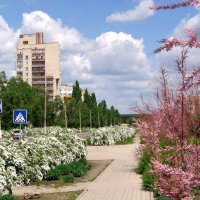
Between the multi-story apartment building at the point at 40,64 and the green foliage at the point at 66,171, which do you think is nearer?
the green foliage at the point at 66,171

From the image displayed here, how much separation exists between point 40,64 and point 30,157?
135m

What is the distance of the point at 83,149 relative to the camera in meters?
22.3

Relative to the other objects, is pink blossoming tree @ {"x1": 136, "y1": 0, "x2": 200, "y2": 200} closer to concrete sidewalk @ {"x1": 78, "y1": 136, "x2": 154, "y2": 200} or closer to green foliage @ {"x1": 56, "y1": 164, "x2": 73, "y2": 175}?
concrete sidewalk @ {"x1": 78, "y1": 136, "x2": 154, "y2": 200}

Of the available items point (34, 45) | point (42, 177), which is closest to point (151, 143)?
point (42, 177)

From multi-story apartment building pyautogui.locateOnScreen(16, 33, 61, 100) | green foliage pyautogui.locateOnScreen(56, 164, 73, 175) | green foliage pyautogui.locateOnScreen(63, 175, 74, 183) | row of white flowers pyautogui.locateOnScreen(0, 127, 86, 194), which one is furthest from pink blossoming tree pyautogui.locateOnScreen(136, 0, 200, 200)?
multi-story apartment building pyautogui.locateOnScreen(16, 33, 61, 100)

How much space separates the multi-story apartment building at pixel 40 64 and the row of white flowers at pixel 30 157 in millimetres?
125737

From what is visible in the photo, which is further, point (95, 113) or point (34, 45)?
point (34, 45)

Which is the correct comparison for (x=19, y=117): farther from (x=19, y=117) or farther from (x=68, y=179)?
(x=68, y=179)

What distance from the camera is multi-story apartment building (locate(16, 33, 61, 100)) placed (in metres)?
146

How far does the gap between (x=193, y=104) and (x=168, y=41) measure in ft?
6.22

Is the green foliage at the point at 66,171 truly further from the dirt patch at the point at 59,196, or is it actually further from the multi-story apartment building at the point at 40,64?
the multi-story apartment building at the point at 40,64

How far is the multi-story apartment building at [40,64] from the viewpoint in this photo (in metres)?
146

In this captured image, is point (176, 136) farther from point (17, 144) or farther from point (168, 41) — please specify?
point (17, 144)

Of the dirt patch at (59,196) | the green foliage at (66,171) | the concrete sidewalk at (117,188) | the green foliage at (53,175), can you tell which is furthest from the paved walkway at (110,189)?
the green foliage at (53,175)
